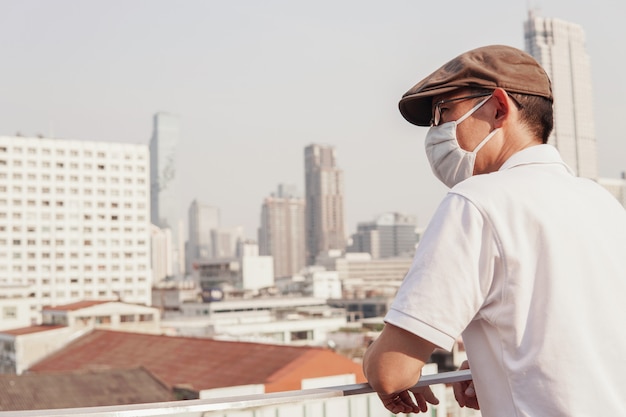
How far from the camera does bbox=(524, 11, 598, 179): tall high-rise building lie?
174875 millimetres

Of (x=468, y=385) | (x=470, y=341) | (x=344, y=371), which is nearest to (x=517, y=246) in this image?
(x=470, y=341)

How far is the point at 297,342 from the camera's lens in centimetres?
5975

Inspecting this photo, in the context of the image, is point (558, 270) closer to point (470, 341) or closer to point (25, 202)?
point (470, 341)

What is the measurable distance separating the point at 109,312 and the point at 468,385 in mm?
49825

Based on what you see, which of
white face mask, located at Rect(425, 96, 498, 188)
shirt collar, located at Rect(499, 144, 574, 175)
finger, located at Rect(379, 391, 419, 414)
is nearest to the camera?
shirt collar, located at Rect(499, 144, 574, 175)

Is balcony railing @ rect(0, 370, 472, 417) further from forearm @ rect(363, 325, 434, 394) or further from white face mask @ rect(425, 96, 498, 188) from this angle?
white face mask @ rect(425, 96, 498, 188)

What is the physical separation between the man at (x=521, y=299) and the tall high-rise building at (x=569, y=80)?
179 meters

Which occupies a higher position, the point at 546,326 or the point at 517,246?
the point at 517,246

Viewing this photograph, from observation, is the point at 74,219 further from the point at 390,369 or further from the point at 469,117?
the point at 390,369

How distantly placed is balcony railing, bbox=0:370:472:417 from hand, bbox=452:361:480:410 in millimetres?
18

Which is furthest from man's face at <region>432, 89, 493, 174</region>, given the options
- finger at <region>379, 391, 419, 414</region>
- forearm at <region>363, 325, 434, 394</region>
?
finger at <region>379, 391, 419, 414</region>

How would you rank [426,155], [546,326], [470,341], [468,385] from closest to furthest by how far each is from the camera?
[546,326]
[470,341]
[426,155]
[468,385]

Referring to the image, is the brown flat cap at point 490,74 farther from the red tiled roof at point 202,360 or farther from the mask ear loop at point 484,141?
the red tiled roof at point 202,360

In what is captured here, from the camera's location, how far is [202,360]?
31906 millimetres
